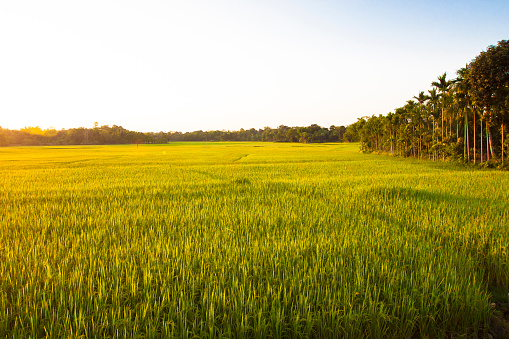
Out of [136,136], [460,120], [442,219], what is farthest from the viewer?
[136,136]

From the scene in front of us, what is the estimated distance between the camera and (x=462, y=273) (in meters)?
3.69

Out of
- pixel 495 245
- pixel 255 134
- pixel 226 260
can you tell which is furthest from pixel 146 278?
pixel 255 134

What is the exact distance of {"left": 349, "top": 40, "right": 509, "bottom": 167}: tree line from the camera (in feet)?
64.9

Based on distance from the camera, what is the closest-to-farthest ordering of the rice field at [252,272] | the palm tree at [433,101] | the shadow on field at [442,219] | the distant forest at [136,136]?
the rice field at [252,272] < the shadow on field at [442,219] < the palm tree at [433,101] < the distant forest at [136,136]

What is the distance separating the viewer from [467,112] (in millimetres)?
26359

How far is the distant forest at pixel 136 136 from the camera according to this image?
327ft

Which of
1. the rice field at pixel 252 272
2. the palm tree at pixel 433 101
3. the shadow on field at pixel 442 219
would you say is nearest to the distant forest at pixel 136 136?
the palm tree at pixel 433 101

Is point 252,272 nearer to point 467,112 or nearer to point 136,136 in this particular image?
point 467,112

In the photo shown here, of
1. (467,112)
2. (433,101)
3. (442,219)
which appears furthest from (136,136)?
(442,219)

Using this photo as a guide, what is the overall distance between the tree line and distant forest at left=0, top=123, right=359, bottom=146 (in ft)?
154

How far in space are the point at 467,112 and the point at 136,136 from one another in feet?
403

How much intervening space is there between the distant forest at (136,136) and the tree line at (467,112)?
46.9 m

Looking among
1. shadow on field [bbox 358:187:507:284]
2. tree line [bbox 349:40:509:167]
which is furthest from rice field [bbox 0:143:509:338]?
tree line [bbox 349:40:509:167]

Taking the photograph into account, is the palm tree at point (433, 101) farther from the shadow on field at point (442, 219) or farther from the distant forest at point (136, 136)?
the distant forest at point (136, 136)
